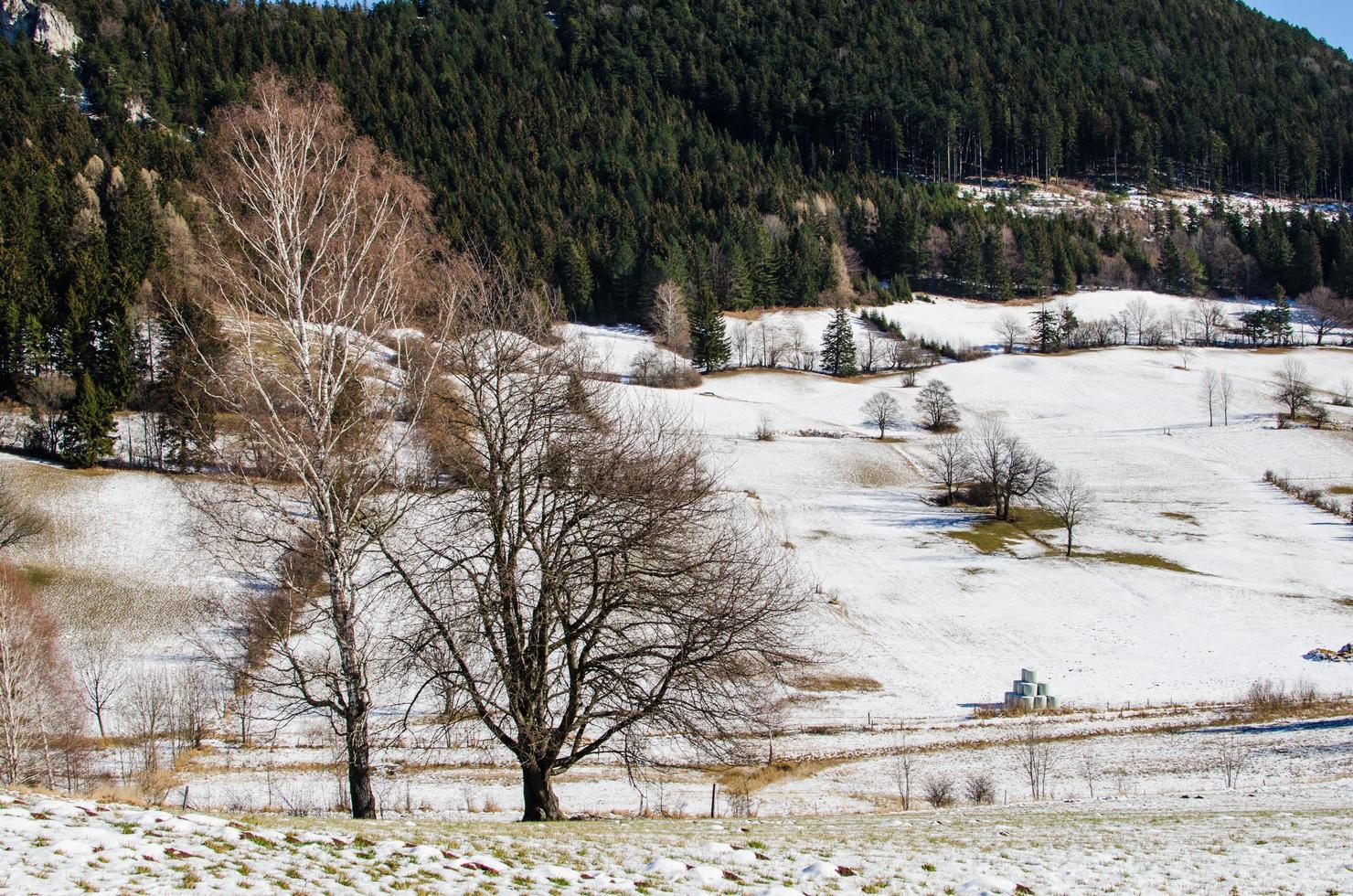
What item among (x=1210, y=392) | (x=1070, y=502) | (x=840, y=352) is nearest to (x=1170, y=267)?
(x=1210, y=392)

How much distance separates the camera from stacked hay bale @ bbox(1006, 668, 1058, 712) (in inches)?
1385

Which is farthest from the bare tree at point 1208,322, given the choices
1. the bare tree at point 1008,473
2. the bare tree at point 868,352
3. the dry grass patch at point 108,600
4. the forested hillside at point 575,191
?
the dry grass patch at point 108,600

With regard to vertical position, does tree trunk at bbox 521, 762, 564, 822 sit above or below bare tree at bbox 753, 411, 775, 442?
below

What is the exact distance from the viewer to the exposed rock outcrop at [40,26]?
15975 cm

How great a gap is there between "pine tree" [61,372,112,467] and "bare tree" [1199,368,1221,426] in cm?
9377

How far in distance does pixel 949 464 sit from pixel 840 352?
38331 mm

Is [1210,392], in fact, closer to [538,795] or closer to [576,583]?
[576,583]

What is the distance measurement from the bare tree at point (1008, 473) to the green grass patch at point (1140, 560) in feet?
29.3

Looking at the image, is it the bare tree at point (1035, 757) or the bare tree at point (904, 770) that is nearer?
the bare tree at point (904, 770)

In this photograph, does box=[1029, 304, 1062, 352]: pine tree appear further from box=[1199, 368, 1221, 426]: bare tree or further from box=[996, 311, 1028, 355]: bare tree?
box=[1199, 368, 1221, 426]: bare tree

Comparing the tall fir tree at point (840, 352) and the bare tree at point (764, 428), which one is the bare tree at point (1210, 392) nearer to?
the tall fir tree at point (840, 352)

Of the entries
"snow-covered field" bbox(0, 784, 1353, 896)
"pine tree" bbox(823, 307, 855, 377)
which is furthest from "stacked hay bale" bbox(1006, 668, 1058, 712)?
"pine tree" bbox(823, 307, 855, 377)

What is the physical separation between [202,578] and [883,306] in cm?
10978

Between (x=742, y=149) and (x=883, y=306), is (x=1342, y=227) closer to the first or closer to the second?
(x=883, y=306)
